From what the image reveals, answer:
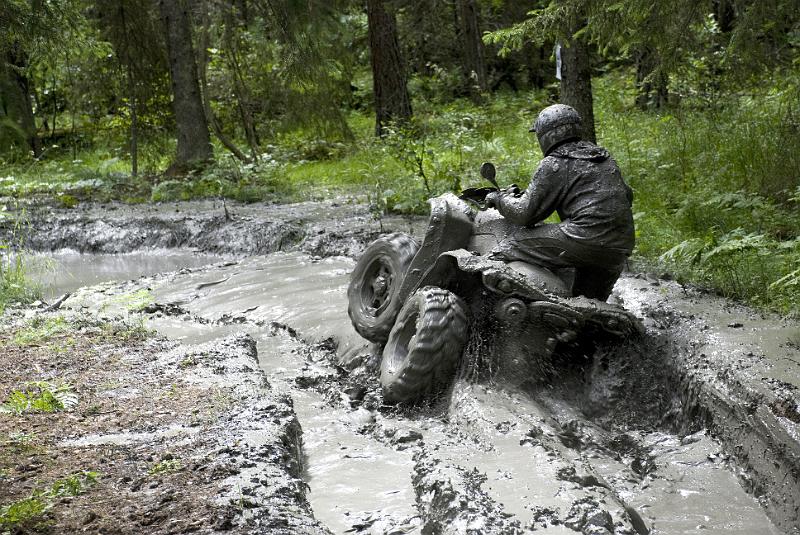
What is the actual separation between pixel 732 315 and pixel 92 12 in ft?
63.6

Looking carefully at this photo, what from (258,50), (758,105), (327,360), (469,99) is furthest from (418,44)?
(327,360)

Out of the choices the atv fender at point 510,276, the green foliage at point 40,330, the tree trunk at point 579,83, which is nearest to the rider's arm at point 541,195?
the atv fender at point 510,276

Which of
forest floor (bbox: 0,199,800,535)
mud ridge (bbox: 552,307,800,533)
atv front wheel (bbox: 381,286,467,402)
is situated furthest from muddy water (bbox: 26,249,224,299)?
mud ridge (bbox: 552,307,800,533)

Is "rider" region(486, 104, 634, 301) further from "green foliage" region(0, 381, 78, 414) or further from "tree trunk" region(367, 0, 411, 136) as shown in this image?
"tree trunk" region(367, 0, 411, 136)

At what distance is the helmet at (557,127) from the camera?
5926 millimetres

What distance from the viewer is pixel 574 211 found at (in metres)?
5.78

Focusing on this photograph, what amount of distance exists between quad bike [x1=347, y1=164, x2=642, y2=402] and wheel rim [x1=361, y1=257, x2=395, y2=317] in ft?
0.10

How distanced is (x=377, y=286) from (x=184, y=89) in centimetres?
1286

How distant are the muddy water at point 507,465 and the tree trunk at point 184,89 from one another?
487 inches

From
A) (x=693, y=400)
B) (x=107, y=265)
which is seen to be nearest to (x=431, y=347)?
(x=693, y=400)

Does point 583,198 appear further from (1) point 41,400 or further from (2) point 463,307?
(1) point 41,400

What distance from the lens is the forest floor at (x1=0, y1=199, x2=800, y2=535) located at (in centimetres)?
380

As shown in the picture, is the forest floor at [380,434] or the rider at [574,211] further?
the rider at [574,211]

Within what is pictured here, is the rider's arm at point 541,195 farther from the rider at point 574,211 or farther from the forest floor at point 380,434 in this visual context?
the forest floor at point 380,434
